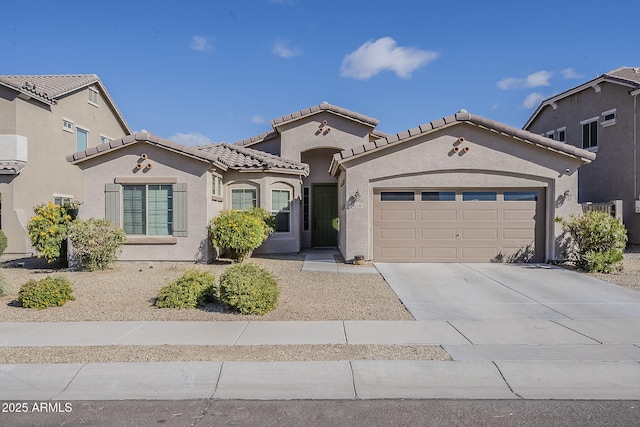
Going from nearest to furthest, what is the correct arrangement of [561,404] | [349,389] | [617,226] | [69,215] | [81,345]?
[561,404], [349,389], [81,345], [617,226], [69,215]

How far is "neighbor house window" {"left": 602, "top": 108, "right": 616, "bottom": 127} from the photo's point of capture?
19234 mm

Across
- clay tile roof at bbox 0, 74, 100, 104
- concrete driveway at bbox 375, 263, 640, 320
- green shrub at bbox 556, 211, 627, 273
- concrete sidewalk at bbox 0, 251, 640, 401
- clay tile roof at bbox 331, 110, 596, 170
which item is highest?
clay tile roof at bbox 0, 74, 100, 104

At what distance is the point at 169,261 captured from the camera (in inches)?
548

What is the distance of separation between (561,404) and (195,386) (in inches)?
156

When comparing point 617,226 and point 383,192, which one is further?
point 383,192

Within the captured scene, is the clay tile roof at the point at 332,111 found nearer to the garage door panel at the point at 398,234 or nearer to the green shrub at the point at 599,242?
the garage door panel at the point at 398,234

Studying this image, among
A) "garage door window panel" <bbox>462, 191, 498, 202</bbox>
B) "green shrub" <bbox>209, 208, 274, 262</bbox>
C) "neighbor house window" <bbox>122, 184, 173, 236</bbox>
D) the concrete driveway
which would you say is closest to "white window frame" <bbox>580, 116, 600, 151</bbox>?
"garage door window panel" <bbox>462, 191, 498, 202</bbox>

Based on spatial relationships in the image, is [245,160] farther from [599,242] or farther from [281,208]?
[599,242]

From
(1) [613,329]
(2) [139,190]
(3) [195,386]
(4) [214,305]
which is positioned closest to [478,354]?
(1) [613,329]

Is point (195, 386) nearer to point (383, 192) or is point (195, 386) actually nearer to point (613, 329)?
point (613, 329)

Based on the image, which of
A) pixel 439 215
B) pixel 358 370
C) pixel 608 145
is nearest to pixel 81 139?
pixel 439 215

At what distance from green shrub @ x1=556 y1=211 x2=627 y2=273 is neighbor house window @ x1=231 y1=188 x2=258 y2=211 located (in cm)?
1062

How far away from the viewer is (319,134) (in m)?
19.3

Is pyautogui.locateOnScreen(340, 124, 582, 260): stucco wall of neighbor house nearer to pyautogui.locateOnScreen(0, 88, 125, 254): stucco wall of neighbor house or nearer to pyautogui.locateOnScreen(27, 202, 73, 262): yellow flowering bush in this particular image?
pyautogui.locateOnScreen(27, 202, 73, 262): yellow flowering bush
